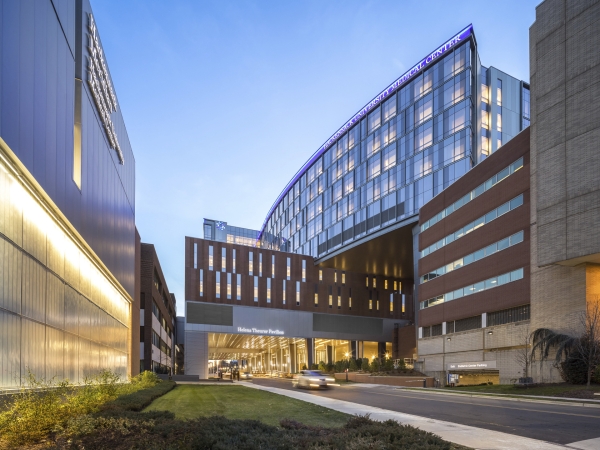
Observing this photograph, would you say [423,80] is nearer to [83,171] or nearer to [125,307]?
[125,307]

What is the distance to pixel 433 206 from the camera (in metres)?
57.4

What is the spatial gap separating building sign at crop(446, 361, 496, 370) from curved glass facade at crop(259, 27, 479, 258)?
1966 cm

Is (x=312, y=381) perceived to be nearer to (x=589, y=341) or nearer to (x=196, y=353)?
(x=589, y=341)

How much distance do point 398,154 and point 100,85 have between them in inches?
1828

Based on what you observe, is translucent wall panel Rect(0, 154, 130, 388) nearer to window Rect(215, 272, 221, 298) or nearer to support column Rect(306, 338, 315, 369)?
window Rect(215, 272, 221, 298)

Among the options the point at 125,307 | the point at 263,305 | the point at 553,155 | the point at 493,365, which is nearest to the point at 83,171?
the point at 125,307

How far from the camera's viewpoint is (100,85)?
27016 mm

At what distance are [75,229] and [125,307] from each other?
66.0 feet

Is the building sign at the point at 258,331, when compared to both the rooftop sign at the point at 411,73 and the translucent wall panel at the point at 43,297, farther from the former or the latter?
the translucent wall panel at the point at 43,297

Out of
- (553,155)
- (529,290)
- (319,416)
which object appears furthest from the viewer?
(529,290)

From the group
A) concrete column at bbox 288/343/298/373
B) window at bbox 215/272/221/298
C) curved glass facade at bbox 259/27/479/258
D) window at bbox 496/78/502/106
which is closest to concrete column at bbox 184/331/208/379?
window at bbox 215/272/221/298

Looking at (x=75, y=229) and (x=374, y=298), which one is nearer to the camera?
(x=75, y=229)

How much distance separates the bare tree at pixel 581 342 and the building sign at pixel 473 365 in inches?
345

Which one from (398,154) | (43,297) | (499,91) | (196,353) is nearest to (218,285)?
(196,353)
